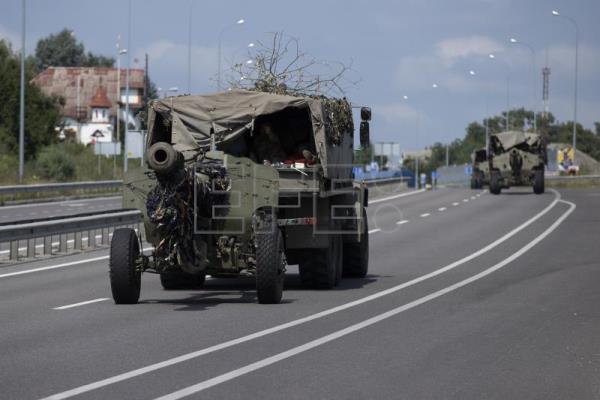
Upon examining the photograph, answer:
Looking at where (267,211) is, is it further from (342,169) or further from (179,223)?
(342,169)

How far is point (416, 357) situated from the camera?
11477mm

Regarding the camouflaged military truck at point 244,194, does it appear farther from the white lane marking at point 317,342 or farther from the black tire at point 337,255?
the white lane marking at point 317,342

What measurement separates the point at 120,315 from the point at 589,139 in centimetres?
18580

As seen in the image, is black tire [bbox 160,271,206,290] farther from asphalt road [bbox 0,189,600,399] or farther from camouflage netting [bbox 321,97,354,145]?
camouflage netting [bbox 321,97,354,145]

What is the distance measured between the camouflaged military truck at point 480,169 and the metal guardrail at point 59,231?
39.6m

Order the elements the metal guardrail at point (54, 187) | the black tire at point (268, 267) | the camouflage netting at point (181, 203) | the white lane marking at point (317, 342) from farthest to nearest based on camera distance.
→ the metal guardrail at point (54, 187) → the black tire at point (268, 267) → the camouflage netting at point (181, 203) → the white lane marking at point (317, 342)

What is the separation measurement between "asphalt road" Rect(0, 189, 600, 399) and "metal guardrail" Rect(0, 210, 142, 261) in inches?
24.7

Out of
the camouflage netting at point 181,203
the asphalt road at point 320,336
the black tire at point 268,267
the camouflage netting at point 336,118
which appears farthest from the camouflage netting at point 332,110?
the black tire at point 268,267

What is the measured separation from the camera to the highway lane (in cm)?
3953

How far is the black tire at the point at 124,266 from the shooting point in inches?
628

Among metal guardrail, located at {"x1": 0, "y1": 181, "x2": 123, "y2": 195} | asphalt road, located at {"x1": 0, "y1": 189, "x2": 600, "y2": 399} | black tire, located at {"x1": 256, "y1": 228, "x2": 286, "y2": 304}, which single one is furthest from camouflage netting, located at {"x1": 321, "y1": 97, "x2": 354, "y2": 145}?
metal guardrail, located at {"x1": 0, "y1": 181, "x2": 123, "y2": 195}

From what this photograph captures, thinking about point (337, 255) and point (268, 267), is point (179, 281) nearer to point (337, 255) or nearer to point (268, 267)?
point (337, 255)

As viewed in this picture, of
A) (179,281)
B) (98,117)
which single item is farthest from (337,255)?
(98,117)

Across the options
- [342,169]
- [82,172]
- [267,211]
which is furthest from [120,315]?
[82,172]
